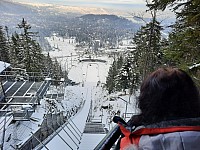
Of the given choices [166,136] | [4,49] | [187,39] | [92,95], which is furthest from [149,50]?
[166,136]

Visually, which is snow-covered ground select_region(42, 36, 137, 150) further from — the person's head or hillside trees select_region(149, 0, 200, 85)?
hillside trees select_region(149, 0, 200, 85)

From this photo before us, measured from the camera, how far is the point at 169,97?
151cm

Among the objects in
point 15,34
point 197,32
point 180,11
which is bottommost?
point 15,34

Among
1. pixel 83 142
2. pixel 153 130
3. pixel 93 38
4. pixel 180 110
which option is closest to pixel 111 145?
pixel 153 130

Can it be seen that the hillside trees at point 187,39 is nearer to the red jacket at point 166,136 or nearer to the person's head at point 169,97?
the person's head at point 169,97

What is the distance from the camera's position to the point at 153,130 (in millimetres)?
1324

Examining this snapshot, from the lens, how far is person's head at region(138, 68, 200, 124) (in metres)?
1.49

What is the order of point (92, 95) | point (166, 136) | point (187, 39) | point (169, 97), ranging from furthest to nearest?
point (92, 95) < point (187, 39) < point (169, 97) < point (166, 136)

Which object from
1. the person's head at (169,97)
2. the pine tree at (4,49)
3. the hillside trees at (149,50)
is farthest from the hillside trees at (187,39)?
the pine tree at (4,49)

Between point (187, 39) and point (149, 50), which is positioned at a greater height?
point (187, 39)

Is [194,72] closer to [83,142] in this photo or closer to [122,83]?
[83,142]

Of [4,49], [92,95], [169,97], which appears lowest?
[92,95]

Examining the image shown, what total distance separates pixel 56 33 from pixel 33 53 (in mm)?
141256

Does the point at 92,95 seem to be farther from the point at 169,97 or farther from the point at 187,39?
the point at 169,97
